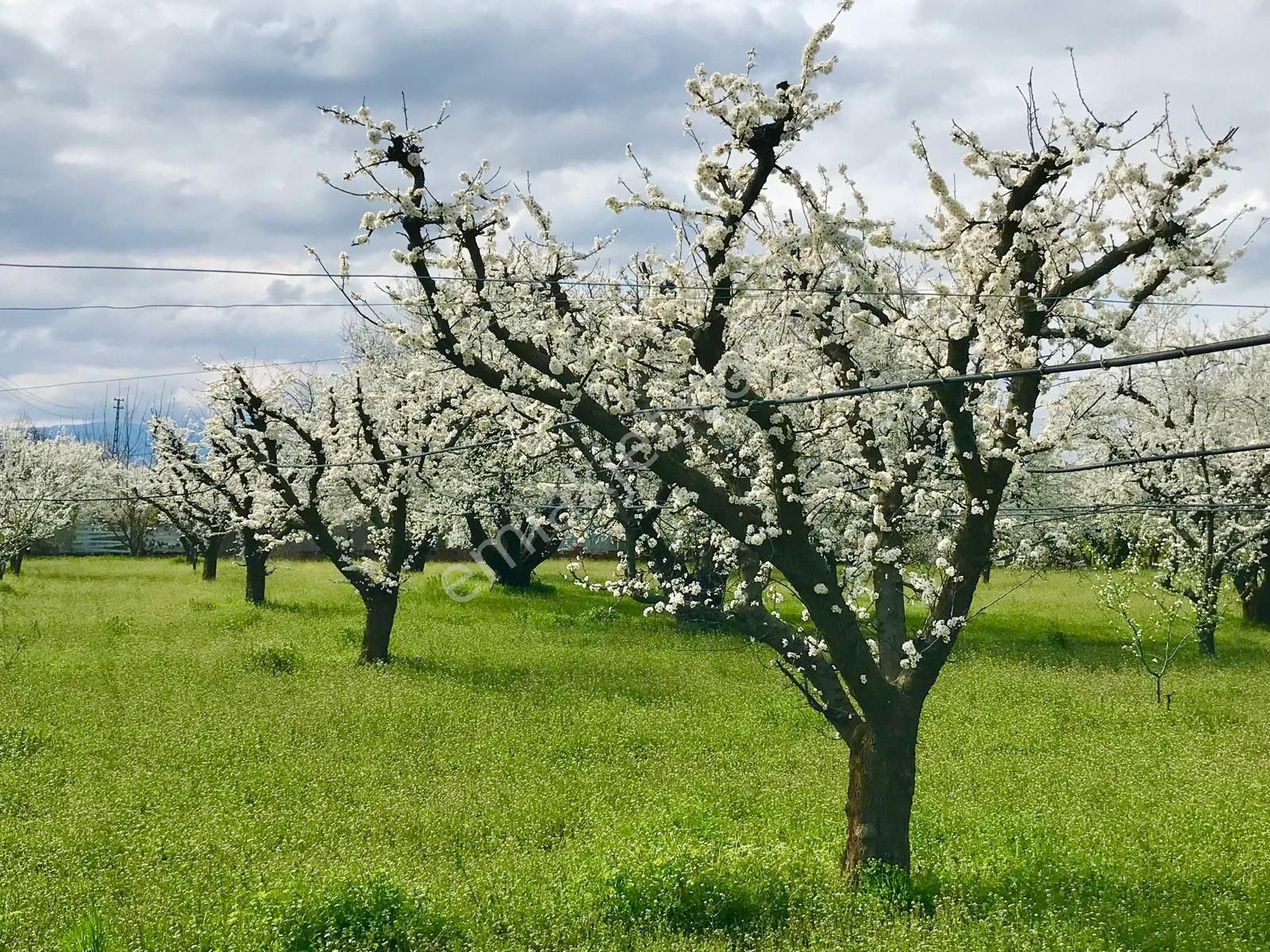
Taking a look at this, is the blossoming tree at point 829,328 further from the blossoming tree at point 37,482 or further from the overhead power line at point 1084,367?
the blossoming tree at point 37,482

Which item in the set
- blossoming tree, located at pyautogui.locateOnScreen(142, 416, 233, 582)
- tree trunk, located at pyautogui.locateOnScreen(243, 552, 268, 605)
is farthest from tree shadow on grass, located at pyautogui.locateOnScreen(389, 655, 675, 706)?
tree trunk, located at pyautogui.locateOnScreen(243, 552, 268, 605)

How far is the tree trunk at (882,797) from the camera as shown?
9.85 m

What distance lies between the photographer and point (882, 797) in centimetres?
988

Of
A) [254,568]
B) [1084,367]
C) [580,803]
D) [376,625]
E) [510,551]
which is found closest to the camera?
[1084,367]

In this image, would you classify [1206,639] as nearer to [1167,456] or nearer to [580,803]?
[1167,456]

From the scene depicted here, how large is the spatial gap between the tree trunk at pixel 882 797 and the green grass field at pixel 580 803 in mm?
388

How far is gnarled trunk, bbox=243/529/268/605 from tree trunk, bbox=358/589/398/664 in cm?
1227

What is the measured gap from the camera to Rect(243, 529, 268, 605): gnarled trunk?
34.1 metres

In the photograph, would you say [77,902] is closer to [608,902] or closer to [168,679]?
[608,902]

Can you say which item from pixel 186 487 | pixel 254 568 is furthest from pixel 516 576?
pixel 186 487

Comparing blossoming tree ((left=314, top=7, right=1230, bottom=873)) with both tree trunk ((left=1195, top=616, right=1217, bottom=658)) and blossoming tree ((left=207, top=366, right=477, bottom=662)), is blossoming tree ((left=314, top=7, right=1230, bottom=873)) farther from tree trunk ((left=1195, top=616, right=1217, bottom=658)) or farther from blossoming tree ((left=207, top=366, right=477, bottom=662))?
tree trunk ((left=1195, top=616, right=1217, bottom=658))

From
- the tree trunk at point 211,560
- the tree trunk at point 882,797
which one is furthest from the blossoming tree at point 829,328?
the tree trunk at point 211,560

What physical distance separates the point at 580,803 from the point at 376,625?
36.6ft

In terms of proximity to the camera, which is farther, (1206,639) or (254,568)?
(254,568)
